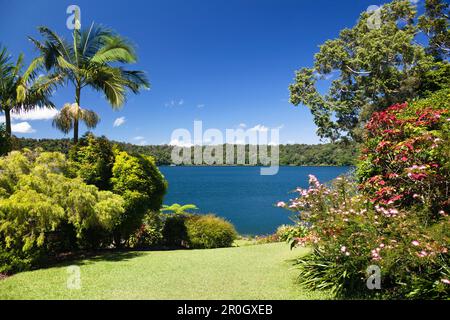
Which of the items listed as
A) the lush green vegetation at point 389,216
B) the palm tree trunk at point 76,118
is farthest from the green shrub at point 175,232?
the lush green vegetation at point 389,216

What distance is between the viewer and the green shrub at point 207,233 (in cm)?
1177

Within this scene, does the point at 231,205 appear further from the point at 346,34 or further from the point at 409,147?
the point at 409,147

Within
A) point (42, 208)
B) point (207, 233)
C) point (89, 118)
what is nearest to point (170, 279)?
point (42, 208)

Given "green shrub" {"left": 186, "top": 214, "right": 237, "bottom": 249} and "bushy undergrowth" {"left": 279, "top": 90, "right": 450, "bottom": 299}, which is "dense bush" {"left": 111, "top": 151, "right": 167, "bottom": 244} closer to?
"green shrub" {"left": 186, "top": 214, "right": 237, "bottom": 249}

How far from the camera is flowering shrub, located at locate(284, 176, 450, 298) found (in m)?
4.84

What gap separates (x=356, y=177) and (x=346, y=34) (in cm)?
1710

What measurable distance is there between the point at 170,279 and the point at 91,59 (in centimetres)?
920

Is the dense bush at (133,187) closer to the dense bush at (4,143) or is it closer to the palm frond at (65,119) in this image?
the palm frond at (65,119)

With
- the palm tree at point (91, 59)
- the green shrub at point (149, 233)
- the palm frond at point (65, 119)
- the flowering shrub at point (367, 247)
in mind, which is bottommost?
the green shrub at point (149, 233)

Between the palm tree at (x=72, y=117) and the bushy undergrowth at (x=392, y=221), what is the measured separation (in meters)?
8.58

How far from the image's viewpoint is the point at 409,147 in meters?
6.43

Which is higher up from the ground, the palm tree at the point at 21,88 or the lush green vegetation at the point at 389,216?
the palm tree at the point at 21,88

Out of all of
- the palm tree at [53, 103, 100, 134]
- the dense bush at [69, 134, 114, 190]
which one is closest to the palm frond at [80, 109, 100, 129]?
the palm tree at [53, 103, 100, 134]

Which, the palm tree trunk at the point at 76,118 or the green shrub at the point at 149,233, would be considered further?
the green shrub at the point at 149,233
